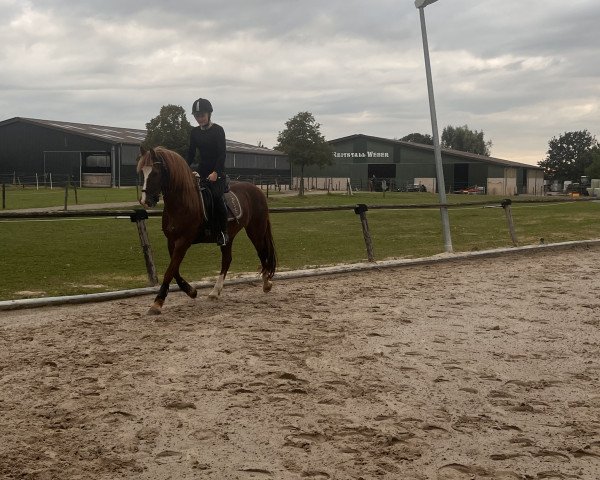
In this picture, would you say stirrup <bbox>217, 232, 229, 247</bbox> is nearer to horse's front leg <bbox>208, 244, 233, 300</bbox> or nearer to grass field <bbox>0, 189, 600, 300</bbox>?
horse's front leg <bbox>208, 244, 233, 300</bbox>

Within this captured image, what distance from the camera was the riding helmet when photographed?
A: 8.58m

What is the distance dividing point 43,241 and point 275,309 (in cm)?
1060

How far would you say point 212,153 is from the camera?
8781 mm

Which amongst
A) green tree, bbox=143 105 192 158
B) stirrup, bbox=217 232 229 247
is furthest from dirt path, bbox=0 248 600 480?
green tree, bbox=143 105 192 158

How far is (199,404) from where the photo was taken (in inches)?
191

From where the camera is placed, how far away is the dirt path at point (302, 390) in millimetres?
3947

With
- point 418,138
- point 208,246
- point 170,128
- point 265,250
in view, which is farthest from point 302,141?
point 418,138

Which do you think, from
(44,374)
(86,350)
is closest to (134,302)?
(86,350)

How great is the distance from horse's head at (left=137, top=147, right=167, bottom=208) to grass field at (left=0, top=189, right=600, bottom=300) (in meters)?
2.65

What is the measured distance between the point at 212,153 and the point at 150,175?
3.54ft

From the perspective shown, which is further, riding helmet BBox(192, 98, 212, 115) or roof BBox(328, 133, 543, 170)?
roof BBox(328, 133, 543, 170)

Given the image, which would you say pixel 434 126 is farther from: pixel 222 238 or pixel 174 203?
pixel 174 203

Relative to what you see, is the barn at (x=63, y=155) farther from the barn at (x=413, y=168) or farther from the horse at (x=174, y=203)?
the horse at (x=174, y=203)

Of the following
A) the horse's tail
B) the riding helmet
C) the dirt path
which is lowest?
the dirt path
